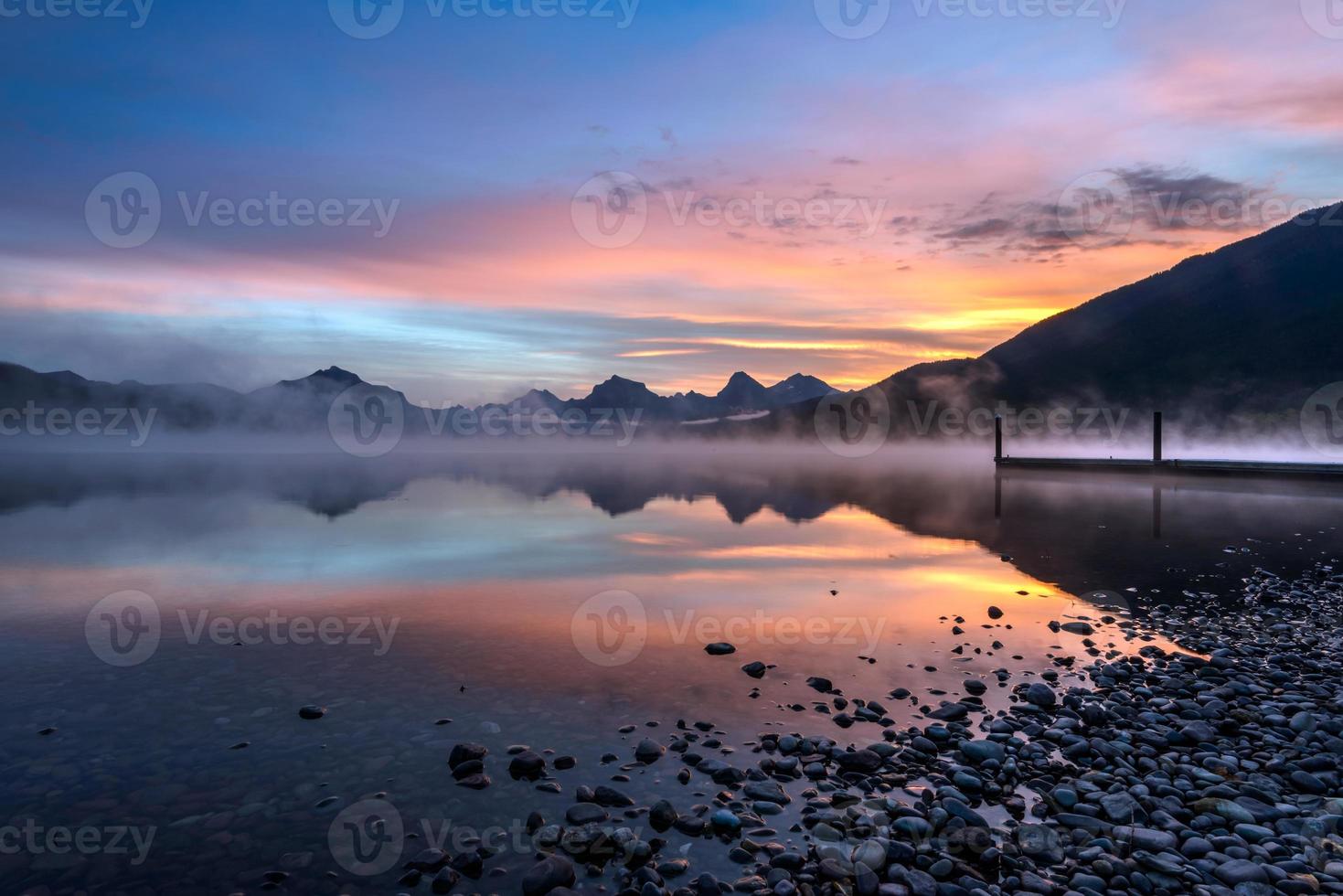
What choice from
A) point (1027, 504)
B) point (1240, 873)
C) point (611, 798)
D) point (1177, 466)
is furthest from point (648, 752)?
point (1177, 466)

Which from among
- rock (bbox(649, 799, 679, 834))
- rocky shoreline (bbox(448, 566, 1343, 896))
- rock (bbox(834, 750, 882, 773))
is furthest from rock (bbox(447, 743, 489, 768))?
rock (bbox(834, 750, 882, 773))

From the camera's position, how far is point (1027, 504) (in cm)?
4472

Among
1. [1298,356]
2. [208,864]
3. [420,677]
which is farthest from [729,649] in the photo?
[1298,356]

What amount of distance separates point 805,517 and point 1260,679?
94.6 ft

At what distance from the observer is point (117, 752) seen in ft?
32.8

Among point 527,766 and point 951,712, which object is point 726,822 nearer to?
point 527,766

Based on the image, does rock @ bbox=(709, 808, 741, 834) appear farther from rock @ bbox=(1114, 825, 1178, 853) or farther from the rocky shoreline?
rock @ bbox=(1114, 825, 1178, 853)

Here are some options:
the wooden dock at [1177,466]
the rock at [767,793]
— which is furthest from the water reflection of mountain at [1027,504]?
the rock at [767,793]

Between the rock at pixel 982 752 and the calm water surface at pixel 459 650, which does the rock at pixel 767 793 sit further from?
the rock at pixel 982 752

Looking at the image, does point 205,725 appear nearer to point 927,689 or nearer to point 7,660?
point 7,660

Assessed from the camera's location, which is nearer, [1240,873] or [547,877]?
[1240,873]

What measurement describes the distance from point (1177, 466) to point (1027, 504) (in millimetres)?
24361

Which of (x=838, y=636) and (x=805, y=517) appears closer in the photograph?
(x=838, y=636)

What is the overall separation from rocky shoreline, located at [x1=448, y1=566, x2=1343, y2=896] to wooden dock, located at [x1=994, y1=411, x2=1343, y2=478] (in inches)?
A: 2056
